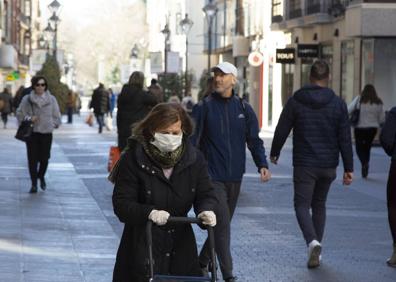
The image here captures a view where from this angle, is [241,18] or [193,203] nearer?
[193,203]

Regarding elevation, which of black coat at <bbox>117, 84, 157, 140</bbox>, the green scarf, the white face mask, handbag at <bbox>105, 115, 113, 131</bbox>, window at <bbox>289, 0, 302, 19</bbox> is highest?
window at <bbox>289, 0, 302, 19</bbox>

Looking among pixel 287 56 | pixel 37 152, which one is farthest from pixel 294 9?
pixel 37 152

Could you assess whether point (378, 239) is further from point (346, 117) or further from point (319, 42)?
point (319, 42)

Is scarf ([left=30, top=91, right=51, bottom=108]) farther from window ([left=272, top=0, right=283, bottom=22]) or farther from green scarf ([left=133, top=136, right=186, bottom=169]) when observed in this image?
window ([left=272, top=0, right=283, bottom=22])

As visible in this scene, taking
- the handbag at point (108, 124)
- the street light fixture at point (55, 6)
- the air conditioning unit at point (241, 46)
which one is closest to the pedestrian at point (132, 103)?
the handbag at point (108, 124)

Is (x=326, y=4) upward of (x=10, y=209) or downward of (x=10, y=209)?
upward

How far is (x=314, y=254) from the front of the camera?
11.0 meters

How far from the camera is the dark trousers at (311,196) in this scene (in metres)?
11.2

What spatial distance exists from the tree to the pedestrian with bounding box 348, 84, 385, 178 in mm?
38294

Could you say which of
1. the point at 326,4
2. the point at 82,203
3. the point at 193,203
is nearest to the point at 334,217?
the point at 82,203

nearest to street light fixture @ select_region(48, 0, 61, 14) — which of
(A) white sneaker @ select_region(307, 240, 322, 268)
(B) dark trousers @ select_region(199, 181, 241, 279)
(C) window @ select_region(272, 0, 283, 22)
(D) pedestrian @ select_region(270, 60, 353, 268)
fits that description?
(C) window @ select_region(272, 0, 283, 22)

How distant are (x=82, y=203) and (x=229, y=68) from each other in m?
7.15

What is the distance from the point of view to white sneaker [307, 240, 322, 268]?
11.0 meters

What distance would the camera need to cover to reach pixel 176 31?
3964 inches
